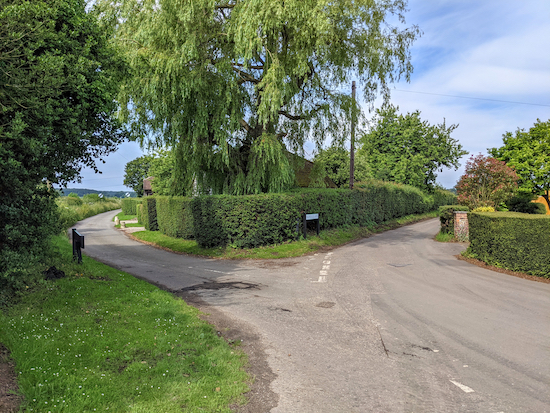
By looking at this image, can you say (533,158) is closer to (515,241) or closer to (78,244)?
(515,241)

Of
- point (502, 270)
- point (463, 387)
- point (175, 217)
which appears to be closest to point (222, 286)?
point (463, 387)

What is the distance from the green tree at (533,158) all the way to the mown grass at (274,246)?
9.69 m

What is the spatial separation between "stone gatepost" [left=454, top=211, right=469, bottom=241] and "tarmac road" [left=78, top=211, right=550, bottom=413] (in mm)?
5780

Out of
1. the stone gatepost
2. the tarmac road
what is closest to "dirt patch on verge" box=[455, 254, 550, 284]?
the tarmac road

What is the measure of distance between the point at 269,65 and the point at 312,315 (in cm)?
1198

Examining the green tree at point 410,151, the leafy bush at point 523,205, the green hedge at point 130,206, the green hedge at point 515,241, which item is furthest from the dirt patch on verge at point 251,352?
the green hedge at point 130,206

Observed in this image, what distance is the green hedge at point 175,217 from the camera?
21000 millimetres

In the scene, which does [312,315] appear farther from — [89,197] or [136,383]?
[89,197]

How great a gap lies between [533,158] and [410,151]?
755 inches

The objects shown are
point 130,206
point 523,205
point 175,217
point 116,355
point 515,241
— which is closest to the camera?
point 116,355

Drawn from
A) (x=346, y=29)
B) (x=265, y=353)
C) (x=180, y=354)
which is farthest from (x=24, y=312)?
(x=346, y=29)

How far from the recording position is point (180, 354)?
548 cm

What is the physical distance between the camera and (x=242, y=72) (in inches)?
671

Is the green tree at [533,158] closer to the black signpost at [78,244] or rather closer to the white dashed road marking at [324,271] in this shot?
the white dashed road marking at [324,271]
